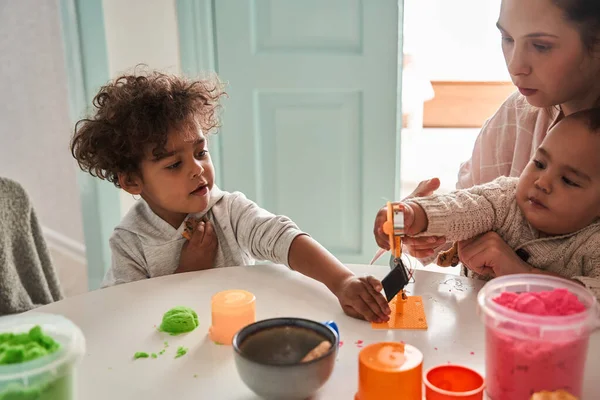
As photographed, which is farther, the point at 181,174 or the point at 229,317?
the point at 181,174

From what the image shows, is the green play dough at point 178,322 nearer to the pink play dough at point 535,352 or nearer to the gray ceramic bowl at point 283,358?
the gray ceramic bowl at point 283,358

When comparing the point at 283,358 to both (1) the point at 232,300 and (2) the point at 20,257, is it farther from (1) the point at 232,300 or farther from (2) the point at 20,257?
(2) the point at 20,257

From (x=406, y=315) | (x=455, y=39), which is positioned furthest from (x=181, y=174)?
(x=455, y=39)

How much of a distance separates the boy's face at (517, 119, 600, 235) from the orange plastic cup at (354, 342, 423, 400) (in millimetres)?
454

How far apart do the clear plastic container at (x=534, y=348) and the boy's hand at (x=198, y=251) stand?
0.75 metres

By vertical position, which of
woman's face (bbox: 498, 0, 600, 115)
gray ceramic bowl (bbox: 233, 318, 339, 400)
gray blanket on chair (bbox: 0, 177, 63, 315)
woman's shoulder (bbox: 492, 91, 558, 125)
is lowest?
gray blanket on chair (bbox: 0, 177, 63, 315)

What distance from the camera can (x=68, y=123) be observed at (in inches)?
90.4

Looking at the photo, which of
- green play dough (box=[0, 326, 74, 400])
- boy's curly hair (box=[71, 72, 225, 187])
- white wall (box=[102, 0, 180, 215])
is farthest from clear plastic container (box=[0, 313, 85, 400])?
white wall (box=[102, 0, 180, 215])

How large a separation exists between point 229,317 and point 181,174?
48 centimetres

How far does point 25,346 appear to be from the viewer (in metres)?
0.64

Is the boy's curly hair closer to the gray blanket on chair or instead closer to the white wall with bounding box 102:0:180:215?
the gray blanket on chair

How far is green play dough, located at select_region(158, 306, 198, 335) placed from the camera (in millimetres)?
919

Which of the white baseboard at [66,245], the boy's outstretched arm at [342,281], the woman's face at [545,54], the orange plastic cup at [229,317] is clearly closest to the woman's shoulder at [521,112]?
the woman's face at [545,54]

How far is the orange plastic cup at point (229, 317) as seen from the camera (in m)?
0.88
